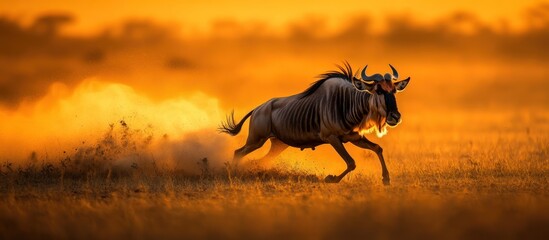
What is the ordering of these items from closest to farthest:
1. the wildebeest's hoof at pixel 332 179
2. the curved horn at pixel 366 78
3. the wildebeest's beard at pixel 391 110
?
the wildebeest's beard at pixel 391 110 < the wildebeest's hoof at pixel 332 179 < the curved horn at pixel 366 78

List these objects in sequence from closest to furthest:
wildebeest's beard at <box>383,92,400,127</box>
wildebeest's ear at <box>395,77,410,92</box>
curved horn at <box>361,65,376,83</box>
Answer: wildebeest's beard at <box>383,92,400,127</box>, curved horn at <box>361,65,376,83</box>, wildebeest's ear at <box>395,77,410,92</box>

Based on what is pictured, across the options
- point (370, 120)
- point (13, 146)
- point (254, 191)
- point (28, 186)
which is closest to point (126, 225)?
point (254, 191)

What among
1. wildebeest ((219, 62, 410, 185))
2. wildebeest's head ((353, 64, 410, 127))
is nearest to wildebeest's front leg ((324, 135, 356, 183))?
wildebeest ((219, 62, 410, 185))

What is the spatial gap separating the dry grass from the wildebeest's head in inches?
47.3

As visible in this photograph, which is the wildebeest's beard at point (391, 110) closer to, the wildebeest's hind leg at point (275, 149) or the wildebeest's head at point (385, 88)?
the wildebeest's head at point (385, 88)

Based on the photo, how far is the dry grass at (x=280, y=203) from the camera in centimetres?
1053

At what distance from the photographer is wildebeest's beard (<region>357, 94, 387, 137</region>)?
16.9 metres

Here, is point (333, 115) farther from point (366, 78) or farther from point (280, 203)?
point (280, 203)

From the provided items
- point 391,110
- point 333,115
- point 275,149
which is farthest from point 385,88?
point 275,149

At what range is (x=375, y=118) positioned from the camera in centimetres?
1727

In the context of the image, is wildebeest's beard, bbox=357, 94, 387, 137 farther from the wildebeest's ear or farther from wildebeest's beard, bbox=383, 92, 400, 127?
the wildebeest's ear


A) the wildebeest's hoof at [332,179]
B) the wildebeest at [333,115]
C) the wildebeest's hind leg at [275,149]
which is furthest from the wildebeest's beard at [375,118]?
the wildebeest's hind leg at [275,149]

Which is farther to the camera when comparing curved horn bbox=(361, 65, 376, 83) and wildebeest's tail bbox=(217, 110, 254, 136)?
wildebeest's tail bbox=(217, 110, 254, 136)

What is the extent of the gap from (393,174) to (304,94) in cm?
225
